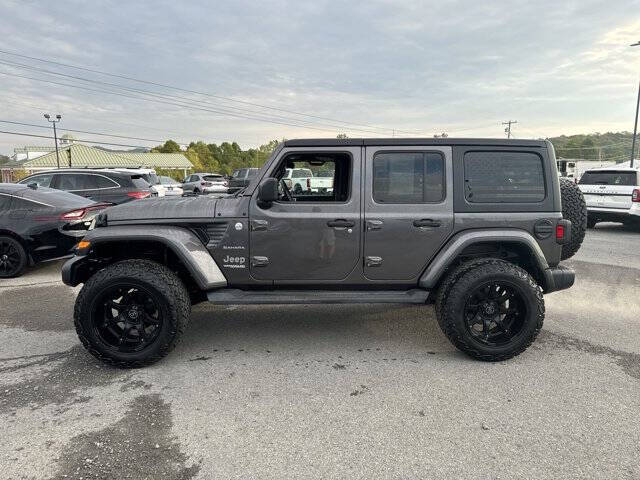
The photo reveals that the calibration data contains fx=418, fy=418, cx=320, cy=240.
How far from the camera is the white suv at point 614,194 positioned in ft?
33.4

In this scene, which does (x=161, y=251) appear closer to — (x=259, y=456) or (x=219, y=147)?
(x=259, y=456)

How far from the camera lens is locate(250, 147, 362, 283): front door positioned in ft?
11.5

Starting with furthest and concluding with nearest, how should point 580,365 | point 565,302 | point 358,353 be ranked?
point 565,302 → point 358,353 → point 580,365

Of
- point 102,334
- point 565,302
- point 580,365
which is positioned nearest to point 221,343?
point 102,334

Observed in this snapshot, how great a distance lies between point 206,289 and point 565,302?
4.30 m

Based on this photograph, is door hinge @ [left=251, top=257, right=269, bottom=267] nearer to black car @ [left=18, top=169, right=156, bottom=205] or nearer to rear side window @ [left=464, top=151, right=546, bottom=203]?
rear side window @ [left=464, top=151, right=546, bottom=203]

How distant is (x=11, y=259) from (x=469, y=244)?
6566mm

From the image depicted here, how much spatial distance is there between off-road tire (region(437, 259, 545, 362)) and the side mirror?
5.44ft

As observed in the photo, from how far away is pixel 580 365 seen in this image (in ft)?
11.3

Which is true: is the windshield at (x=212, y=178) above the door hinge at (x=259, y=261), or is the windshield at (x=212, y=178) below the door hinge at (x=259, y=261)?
above

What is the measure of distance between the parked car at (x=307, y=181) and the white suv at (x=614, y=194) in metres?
9.31

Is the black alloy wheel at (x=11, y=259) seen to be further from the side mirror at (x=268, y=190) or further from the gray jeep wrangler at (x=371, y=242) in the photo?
the side mirror at (x=268, y=190)

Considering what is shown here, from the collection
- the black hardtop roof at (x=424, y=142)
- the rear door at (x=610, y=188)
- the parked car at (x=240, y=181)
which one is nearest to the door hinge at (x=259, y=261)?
the parked car at (x=240, y=181)

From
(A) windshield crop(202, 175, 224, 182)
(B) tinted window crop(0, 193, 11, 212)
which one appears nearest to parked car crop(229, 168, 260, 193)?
(A) windshield crop(202, 175, 224, 182)
